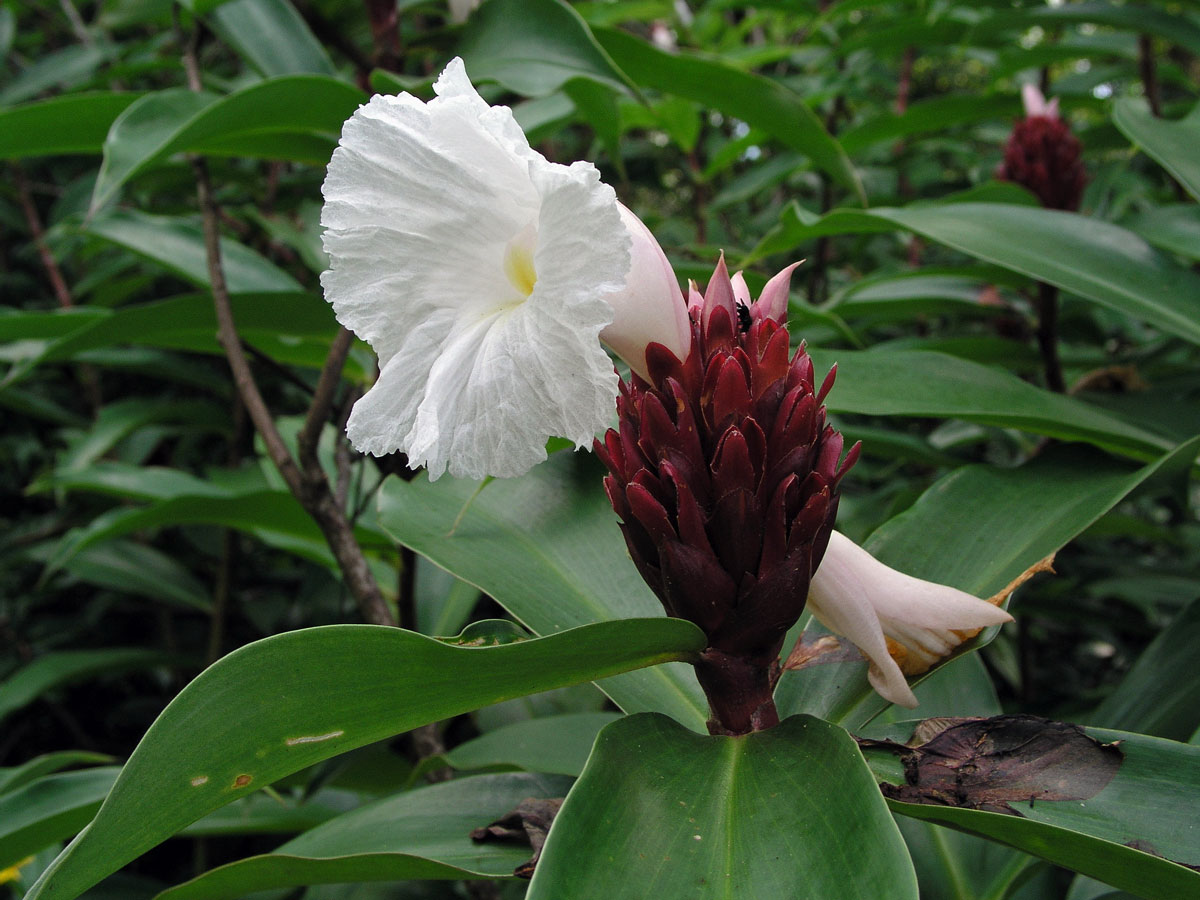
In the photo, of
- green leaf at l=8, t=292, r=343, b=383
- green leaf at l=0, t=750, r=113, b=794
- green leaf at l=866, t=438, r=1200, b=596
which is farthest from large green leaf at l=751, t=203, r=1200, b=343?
green leaf at l=0, t=750, r=113, b=794

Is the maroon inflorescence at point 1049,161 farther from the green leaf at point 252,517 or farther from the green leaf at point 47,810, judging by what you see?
the green leaf at point 47,810

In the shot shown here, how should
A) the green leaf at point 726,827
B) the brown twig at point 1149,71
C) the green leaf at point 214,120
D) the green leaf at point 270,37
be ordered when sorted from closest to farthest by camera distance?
the green leaf at point 726,827
the green leaf at point 214,120
the green leaf at point 270,37
the brown twig at point 1149,71

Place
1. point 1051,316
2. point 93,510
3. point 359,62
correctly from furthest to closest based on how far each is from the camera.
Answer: point 93,510 → point 1051,316 → point 359,62

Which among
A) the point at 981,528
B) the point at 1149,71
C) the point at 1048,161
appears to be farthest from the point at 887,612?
the point at 1149,71

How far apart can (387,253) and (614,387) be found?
192 mm

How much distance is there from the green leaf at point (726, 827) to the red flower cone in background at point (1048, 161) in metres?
1.40

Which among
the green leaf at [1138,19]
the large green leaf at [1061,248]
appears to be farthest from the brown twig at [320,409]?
the green leaf at [1138,19]

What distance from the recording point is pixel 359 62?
4.58 feet

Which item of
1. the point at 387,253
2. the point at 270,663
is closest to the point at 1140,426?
the point at 387,253

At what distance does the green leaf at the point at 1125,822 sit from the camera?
53cm

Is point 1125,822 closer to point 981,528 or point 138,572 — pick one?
point 981,528

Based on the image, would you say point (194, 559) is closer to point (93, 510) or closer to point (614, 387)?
point (93, 510)

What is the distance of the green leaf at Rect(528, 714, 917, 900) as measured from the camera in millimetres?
525

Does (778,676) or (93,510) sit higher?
(778,676)
